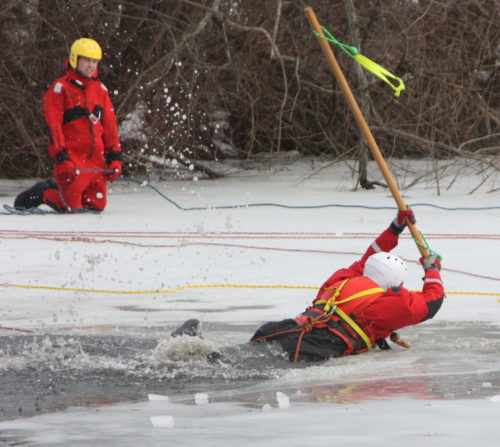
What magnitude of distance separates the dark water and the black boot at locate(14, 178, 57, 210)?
6.12m

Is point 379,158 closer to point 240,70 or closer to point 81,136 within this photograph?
point 81,136

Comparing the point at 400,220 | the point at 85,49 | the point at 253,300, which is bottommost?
the point at 253,300

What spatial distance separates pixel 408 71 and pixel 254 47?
2.06 metres

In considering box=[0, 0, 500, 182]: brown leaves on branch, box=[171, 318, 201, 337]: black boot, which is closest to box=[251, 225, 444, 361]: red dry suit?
box=[171, 318, 201, 337]: black boot

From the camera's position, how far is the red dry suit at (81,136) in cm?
1109

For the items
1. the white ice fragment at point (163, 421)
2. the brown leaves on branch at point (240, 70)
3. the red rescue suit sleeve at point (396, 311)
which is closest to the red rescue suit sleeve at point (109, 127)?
the brown leaves on branch at point (240, 70)

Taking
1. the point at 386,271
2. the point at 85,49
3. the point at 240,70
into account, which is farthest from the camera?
the point at 240,70

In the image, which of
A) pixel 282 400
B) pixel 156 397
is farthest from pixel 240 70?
A: pixel 282 400

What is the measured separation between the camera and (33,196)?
1172 centimetres

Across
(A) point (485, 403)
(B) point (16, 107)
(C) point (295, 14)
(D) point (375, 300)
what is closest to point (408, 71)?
(C) point (295, 14)

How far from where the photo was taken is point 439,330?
19.8 feet

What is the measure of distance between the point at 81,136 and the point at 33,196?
2.91 ft

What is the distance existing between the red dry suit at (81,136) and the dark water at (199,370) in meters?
5.67

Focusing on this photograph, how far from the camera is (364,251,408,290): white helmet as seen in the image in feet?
18.1
